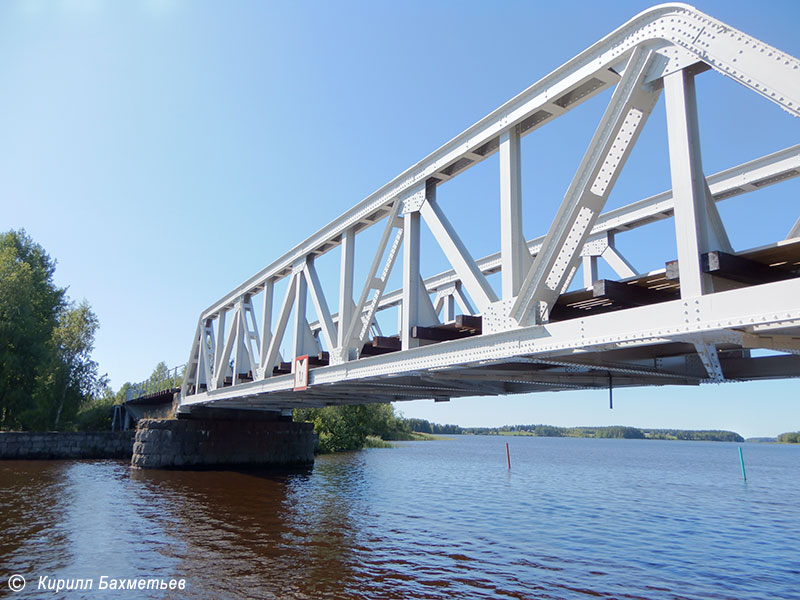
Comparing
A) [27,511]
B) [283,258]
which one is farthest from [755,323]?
[27,511]

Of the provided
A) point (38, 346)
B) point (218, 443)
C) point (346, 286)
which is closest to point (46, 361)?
point (38, 346)

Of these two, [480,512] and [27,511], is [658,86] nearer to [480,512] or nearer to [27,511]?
[480,512]

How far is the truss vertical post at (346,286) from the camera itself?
17.4m

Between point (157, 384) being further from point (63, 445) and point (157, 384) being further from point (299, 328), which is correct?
point (299, 328)

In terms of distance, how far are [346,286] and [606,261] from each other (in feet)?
26.9

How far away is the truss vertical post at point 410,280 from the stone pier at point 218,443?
2874 centimetres

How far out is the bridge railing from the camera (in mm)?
46125

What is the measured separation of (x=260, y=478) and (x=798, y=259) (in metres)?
31.0

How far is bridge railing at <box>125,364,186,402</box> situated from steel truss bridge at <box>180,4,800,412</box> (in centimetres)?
3069

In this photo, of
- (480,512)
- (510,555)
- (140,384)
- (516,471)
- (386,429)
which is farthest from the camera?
(386,429)

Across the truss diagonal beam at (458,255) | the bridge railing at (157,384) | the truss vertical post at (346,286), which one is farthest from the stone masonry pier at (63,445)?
the truss diagonal beam at (458,255)

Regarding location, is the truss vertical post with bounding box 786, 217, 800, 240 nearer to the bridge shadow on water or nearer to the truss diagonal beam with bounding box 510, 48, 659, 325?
the truss diagonal beam with bounding box 510, 48, 659, 325

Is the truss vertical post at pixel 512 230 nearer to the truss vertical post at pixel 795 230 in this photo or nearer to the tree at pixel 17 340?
the truss vertical post at pixel 795 230

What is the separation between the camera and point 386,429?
96312 millimetres
